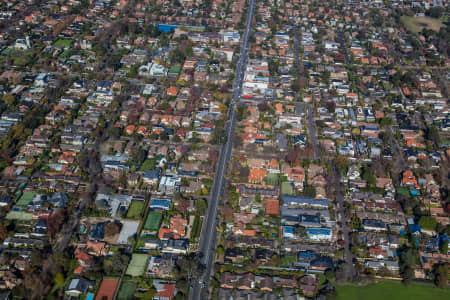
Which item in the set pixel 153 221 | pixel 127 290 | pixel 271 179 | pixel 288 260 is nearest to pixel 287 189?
pixel 271 179

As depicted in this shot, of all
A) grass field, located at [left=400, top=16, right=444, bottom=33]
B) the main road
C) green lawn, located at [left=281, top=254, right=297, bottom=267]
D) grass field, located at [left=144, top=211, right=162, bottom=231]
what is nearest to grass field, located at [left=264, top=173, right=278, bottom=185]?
the main road

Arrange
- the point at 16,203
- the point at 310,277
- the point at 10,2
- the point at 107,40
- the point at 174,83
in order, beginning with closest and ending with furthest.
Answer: the point at 310,277, the point at 16,203, the point at 174,83, the point at 107,40, the point at 10,2

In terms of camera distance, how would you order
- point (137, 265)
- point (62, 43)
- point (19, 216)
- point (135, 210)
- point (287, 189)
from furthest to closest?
1. point (62, 43)
2. point (287, 189)
3. point (135, 210)
4. point (19, 216)
5. point (137, 265)

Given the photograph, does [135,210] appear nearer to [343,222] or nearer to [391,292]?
[343,222]

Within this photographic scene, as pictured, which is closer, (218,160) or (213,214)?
(213,214)

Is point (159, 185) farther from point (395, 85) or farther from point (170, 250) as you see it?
point (395, 85)

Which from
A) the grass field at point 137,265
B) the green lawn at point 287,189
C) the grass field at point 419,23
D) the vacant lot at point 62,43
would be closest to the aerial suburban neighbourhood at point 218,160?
the grass field at point 137,265

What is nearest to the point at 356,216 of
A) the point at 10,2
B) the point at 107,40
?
the point at 107,40

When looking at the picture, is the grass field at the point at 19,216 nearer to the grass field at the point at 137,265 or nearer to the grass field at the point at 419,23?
the grass field at the point at 137,265
